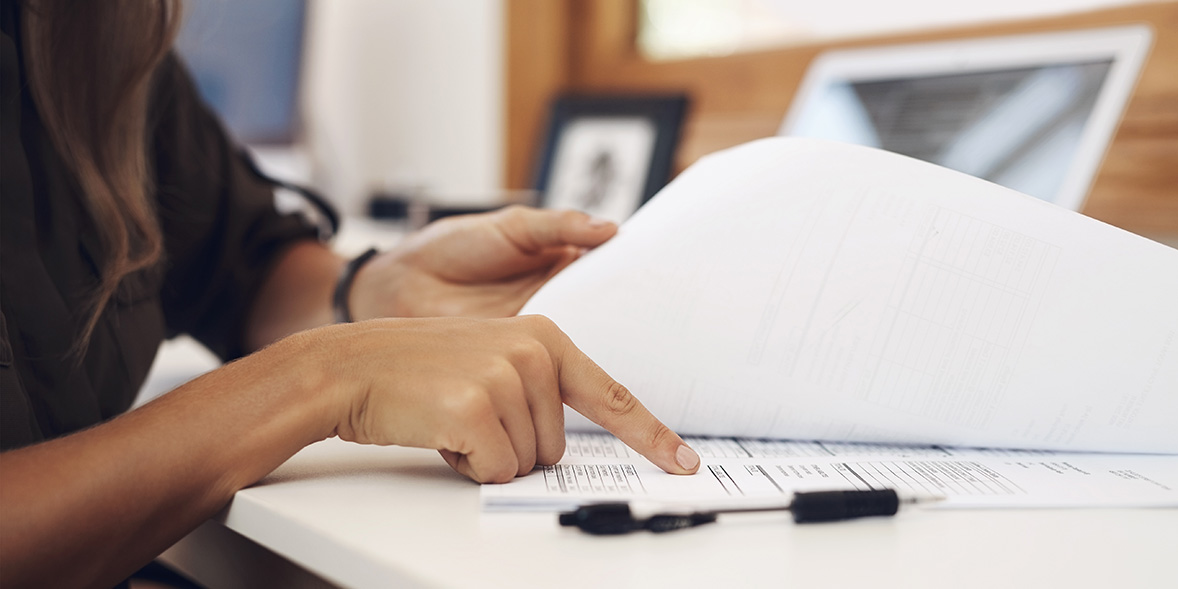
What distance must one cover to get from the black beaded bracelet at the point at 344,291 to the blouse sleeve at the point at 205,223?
0.42 feet

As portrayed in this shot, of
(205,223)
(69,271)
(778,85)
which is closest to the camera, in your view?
(69,271)

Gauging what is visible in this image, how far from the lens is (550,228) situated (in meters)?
0.62

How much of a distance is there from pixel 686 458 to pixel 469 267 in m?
0.34

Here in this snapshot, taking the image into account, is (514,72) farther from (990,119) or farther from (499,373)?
(499,373)

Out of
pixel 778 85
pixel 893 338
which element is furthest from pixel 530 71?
pixel 893 338

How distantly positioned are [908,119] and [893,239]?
1.96 feet

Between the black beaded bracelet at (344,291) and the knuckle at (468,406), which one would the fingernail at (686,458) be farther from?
the black beaded bracelet at (344,291)

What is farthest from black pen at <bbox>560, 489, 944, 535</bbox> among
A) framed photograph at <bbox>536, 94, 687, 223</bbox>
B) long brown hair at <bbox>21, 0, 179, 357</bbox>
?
framed photograph at <bbox>536, 94, 687, 223</bbox>

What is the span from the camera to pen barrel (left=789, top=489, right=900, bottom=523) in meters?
0.35

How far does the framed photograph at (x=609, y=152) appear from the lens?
1.32 meters

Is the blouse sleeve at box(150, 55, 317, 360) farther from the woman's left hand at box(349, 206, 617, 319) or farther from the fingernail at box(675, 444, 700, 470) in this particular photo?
the fingernail at box(675, 444, 700, 470)

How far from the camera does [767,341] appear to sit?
46 centimetres

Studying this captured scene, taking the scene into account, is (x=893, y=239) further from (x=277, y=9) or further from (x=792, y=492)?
(x=277, y=9)

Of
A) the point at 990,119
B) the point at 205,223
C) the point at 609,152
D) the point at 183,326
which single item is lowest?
the point at 183,326
